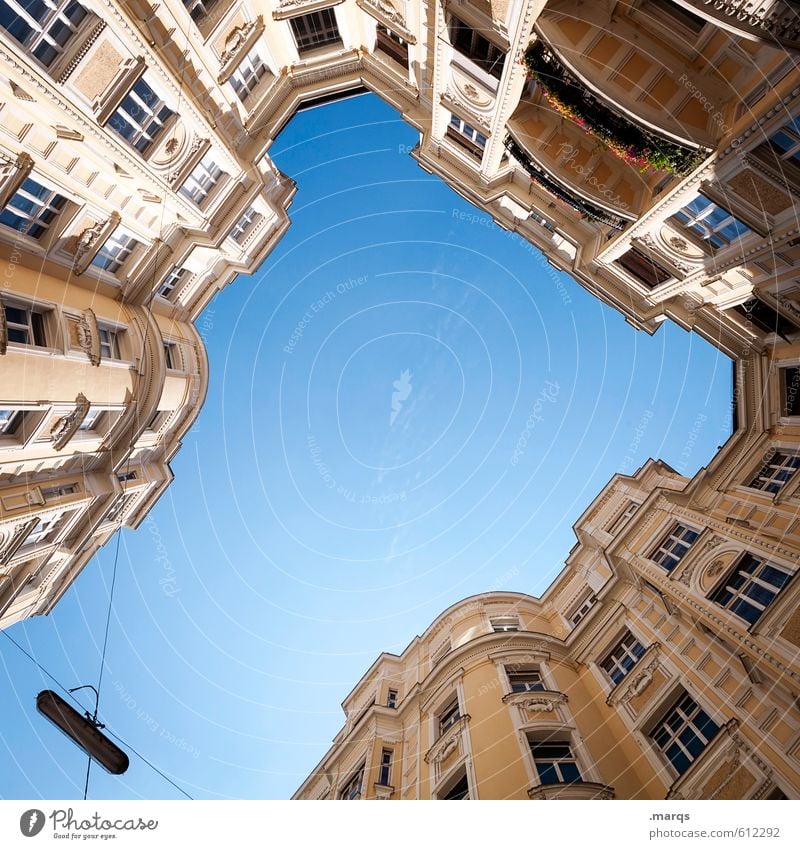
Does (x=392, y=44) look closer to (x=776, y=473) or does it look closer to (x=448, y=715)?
(x=776, y=473)

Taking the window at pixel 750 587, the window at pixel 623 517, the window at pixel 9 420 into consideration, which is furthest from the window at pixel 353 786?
the window at pixel 9 420

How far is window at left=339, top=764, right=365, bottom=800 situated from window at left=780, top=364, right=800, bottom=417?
25.6 metres

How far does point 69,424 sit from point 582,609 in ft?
88.6

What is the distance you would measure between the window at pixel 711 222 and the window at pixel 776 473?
9464mm

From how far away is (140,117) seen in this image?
54.7 feet

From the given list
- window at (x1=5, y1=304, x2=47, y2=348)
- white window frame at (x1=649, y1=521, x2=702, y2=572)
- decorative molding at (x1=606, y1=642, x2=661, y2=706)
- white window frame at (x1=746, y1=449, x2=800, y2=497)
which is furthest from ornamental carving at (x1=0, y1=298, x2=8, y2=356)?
→ white window frame at (x1=746, y1=449, x2=800, y2=497)

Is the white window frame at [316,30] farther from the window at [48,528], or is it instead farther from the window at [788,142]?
→ the window at [48,528]

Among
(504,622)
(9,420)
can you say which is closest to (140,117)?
(9,420)

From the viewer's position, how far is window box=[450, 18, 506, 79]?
54.1 ft

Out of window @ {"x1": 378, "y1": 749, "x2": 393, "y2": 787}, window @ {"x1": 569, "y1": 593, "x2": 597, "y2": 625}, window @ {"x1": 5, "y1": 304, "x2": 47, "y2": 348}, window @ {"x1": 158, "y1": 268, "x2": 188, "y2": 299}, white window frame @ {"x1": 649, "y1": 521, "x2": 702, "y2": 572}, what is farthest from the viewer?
window @ {"x1": 569, "y1": 593, "x2": 597, "y2": 625}

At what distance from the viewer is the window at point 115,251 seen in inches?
787

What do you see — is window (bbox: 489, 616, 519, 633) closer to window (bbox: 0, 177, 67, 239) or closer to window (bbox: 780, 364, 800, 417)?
window (bbox: 780, 364, 800, 417)

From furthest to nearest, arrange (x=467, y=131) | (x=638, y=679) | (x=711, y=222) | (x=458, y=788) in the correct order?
(x=467, y=131) → (x=638, y=679) → (x=458, y=788) → (x=711, y=222)

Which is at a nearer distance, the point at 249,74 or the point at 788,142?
the point at 788,142
